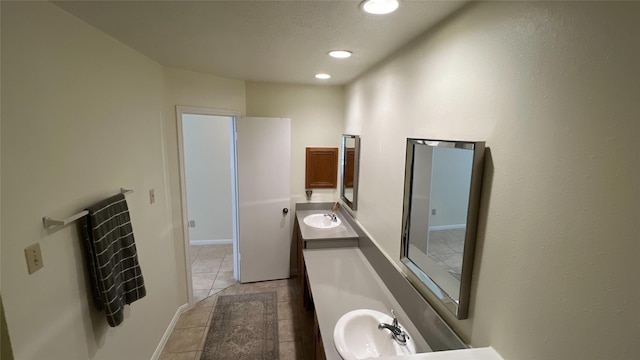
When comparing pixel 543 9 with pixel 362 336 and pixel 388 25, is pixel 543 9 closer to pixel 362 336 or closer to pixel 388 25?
pixel 388 25

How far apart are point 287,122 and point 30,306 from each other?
8.08 feet

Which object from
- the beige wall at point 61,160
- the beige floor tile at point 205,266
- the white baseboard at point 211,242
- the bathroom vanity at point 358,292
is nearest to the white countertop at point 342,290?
the bathroom vanity at point 358,292

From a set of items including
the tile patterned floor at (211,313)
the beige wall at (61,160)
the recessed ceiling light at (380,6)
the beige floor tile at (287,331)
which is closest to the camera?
the beige wall at (61,160)

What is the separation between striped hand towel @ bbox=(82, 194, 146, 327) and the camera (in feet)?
4.46

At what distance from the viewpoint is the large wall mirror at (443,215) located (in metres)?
1.11

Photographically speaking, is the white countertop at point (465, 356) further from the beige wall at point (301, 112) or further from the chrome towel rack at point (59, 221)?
the beige wall at point (301, 112)

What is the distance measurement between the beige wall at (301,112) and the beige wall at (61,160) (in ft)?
4.40

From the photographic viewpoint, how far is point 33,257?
42.7 inches

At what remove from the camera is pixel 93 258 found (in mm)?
1362

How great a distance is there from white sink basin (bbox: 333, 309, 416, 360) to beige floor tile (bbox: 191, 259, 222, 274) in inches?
106

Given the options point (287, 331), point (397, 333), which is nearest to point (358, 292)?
point (397, 333)

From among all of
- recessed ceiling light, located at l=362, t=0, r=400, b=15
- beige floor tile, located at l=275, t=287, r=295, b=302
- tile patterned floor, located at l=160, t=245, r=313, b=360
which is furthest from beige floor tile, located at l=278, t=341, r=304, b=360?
→ recessed ceiling light, located at l=362, t=0, r=400, b=15

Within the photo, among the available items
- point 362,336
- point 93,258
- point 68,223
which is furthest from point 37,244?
point 362,336

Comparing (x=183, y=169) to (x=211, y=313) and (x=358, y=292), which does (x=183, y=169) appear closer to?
(x=211, y=313)
